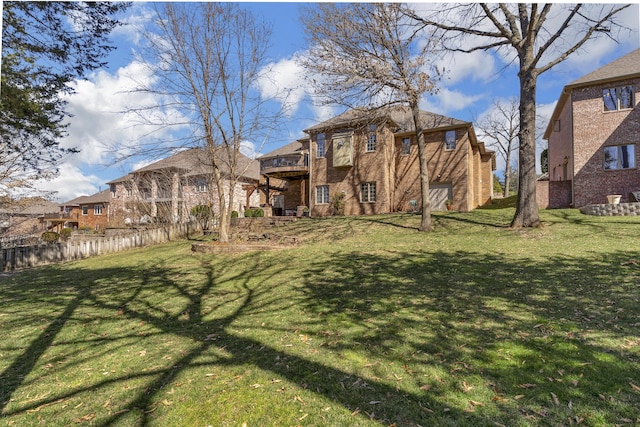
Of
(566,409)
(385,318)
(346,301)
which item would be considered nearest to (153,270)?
(346,301)

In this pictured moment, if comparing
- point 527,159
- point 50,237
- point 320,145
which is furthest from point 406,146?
point 50,237

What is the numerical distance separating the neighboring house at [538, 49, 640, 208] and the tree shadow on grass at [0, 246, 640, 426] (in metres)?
12.3

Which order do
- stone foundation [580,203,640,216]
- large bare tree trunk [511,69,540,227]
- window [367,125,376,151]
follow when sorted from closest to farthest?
large bare tree trunk [511,69,540,227] → stone foundation [580,203,640,216] → window [367,125,376,151]

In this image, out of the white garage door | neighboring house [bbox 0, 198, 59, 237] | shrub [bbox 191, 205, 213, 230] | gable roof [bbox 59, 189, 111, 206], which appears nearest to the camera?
shrub [bbox 191, 205, 213, 230]

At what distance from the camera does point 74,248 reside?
1448 cm

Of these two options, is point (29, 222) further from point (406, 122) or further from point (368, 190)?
point (406, 122)

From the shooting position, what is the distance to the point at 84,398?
10.7 feet

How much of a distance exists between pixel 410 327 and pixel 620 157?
20.3 m

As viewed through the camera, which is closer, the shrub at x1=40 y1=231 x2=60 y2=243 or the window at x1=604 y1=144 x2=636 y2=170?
the window at x1=604 y1=144 x2=636 y2=170

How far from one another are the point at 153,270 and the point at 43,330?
15.5ft

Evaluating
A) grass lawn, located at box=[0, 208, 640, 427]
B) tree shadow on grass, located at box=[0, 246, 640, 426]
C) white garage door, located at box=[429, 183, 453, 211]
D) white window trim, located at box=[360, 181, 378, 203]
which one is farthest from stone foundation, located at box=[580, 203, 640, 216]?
white window trim, located at box=[360, 181, 378, 203]

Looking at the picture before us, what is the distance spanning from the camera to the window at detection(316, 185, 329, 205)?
960 inches

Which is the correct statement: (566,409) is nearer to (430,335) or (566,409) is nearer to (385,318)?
(430,335)

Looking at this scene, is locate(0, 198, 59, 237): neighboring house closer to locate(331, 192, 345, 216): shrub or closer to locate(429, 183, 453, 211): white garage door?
locate(331, 192, 345, 216): shrub
